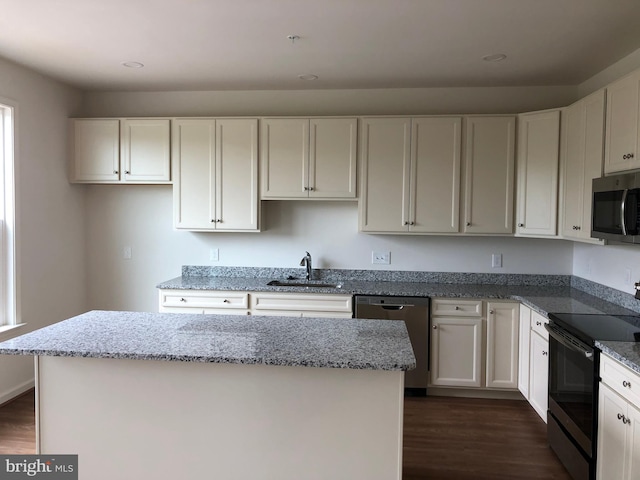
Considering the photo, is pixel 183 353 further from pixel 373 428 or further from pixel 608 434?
pixel 608 434

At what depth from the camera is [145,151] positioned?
3.99 metres

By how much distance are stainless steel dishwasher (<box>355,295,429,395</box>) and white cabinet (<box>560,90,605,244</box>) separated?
1.21 metres

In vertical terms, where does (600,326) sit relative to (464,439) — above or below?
above

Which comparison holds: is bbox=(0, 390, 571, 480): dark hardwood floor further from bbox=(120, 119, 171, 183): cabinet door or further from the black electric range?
bbox=(120, 119, 171, 183): cabinet door

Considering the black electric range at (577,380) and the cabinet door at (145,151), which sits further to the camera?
the cabinet door at (145,151)

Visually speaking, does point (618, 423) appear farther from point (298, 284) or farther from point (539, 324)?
point (298, 284)

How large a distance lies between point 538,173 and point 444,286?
Answer: 1.18 meters

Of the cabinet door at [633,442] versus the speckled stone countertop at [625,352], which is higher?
the speckled stone countertop at [625,352]

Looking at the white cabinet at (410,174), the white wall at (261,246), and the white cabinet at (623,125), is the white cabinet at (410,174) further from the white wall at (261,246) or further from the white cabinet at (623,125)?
the white cabinet at (623,125)

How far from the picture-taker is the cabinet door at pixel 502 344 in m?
3.53

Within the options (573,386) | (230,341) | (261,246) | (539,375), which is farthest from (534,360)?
(261,246)

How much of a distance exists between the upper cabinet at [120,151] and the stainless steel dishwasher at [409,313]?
2.06m

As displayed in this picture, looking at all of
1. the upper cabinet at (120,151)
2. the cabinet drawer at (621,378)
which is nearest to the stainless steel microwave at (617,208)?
the cabinet drawer at (621,378)

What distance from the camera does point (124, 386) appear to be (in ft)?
6.46
